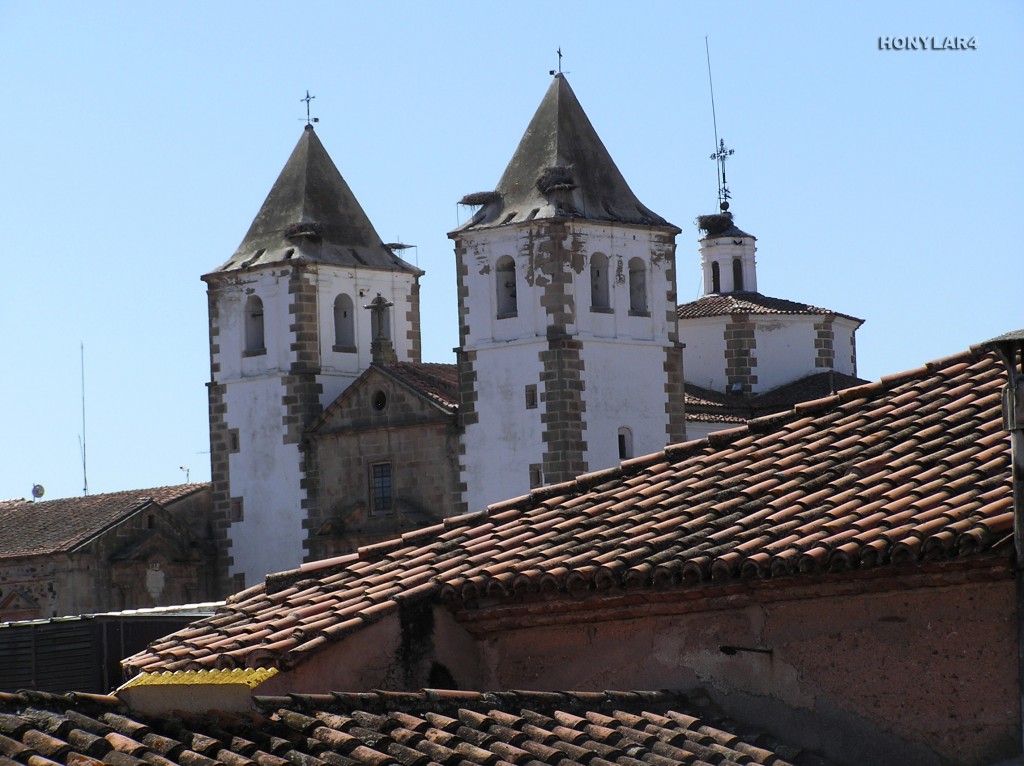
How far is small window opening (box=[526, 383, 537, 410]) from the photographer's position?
39031 millimetres

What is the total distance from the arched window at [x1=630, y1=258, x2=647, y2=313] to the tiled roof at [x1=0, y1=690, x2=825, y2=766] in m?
29.4

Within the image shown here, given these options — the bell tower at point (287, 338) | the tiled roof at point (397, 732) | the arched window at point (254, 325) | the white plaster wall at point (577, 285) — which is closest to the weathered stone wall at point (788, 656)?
the tiled roof at point (397, 732)

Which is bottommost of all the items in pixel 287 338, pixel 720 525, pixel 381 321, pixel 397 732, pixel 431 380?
pixel 397 732

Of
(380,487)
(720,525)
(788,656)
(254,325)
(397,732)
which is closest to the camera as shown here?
(397,732)

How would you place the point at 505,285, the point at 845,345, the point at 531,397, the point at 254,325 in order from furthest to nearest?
1. the point at 845,345
2. the point at 254,325
3. the point at 505,285
4. the point at 531,397

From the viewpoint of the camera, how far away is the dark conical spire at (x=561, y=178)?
1560 inches

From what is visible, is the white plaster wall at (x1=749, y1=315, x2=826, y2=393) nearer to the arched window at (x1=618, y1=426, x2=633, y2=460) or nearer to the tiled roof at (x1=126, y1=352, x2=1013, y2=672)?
the arched window at (x1=618, y1=426, x2=633, y2=460)

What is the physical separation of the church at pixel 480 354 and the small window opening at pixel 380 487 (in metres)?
0.04

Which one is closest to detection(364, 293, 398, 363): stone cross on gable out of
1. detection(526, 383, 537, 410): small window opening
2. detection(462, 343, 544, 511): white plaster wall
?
detection(462, 343, 544, 511): white plaster wall

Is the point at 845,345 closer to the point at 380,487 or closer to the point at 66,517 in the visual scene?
the point at 380,487

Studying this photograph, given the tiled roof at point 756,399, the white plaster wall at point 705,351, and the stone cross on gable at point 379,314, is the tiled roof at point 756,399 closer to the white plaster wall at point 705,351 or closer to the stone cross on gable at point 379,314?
the white plaster wall at point 705,351

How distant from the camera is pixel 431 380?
41.9 metres

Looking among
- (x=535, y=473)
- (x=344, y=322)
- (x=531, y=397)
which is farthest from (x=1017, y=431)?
(x=344, y=322)

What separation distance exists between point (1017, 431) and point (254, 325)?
3472 cm
